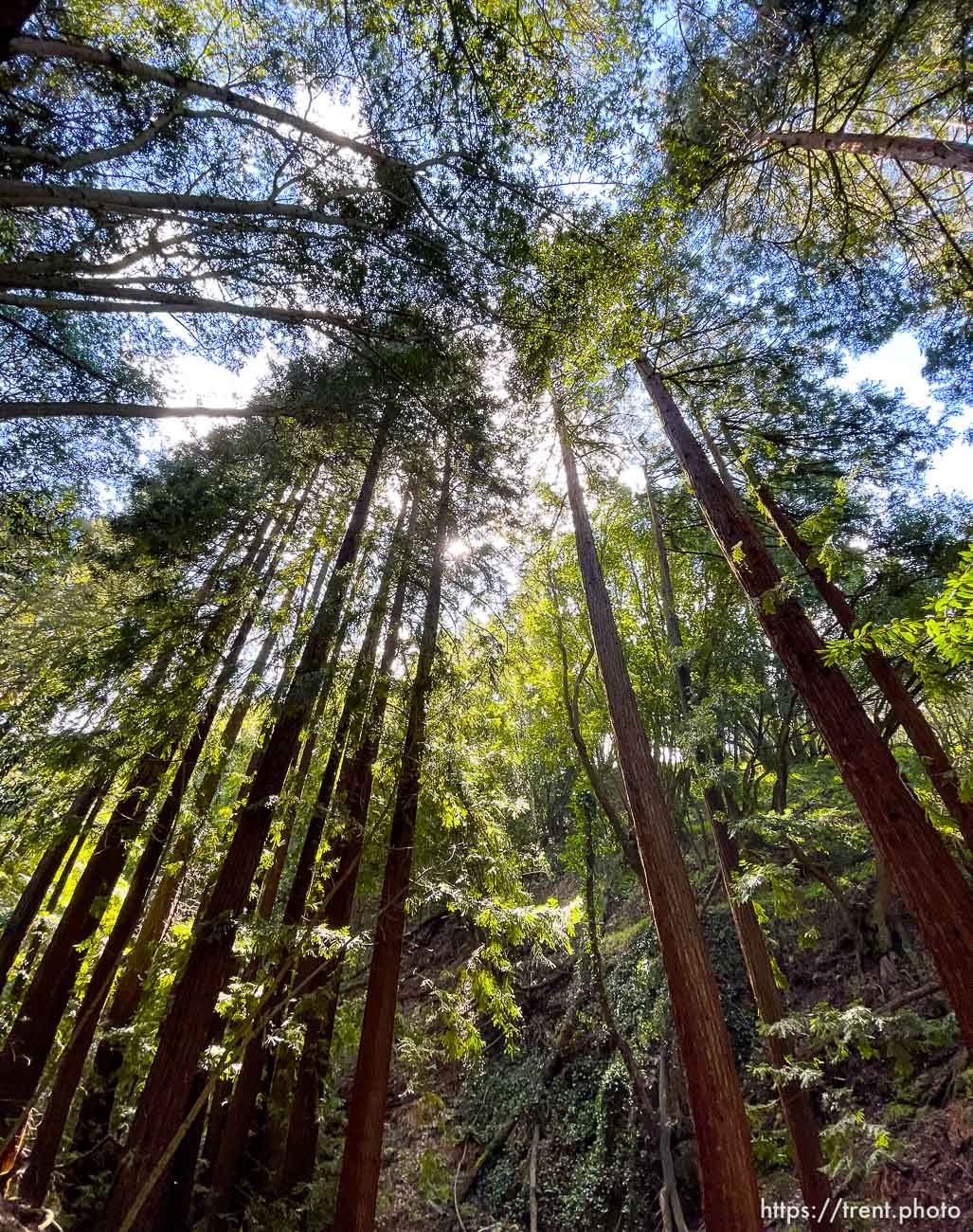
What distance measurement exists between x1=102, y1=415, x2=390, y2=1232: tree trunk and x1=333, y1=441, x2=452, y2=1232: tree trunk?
1.12 m

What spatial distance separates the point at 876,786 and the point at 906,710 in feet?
3.77

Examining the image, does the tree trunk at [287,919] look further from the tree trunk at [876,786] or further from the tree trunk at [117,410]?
the tree trunk at [876,786]

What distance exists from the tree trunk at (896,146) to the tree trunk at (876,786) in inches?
132

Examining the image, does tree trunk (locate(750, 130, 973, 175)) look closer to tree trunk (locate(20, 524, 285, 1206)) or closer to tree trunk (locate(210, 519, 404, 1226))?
tree trunk (locate(210, 519, 404, 1226))

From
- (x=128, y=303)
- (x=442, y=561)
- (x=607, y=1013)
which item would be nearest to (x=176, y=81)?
(x=128, y=303)

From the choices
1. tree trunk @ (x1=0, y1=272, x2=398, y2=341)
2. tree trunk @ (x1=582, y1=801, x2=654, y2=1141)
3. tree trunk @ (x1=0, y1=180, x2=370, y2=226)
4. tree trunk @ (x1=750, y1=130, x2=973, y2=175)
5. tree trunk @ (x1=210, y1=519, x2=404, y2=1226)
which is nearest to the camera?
tree trunk @ (x1=0, y1=180, x2=370, y2=226)

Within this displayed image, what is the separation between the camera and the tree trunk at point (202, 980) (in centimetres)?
340

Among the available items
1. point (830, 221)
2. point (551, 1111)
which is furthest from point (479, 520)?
point (551, 1111)

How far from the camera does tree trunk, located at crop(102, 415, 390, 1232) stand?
340 centimetres

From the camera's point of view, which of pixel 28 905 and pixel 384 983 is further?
pixel 28 905

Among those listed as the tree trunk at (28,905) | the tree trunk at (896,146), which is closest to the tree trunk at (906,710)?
the tree trunk at (896,146)

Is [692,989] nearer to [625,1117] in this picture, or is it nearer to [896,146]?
[625,1117]

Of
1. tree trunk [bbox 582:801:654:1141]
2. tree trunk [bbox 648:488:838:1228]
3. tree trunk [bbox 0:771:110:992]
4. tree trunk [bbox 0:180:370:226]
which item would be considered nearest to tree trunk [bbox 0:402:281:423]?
tree trunk [bbox 0:180:370:226]

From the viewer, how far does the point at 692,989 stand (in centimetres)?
383
